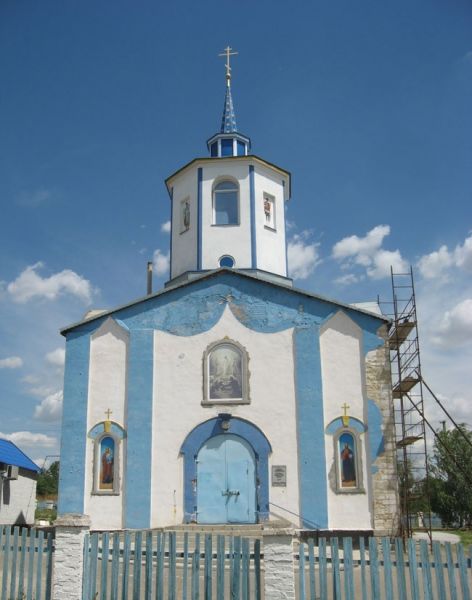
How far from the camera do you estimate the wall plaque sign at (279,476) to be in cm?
1608

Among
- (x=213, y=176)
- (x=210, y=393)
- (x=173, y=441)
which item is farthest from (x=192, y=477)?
(x=213, y=176)

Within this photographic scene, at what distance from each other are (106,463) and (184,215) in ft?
27.3

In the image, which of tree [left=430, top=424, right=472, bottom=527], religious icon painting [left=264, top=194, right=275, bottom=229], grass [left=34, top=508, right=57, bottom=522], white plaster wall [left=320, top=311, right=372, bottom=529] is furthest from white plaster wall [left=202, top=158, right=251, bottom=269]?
grass [left=34, top=508, right=57, bottom=522]

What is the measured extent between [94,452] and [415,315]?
380 inches

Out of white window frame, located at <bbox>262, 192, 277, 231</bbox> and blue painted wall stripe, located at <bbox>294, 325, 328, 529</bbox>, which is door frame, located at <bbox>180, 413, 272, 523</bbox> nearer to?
blue painted wall stripe, located at <bbox>294, 325, 328, 529</bbox>

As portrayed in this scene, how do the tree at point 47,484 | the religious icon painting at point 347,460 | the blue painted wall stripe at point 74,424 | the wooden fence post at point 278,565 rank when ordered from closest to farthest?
the wooden fence post at point 278,565, the religious icon painting at point 347,460, the blue painted wall stripe at point 74,424, the tree at point 47,484

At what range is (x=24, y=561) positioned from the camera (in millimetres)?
9031

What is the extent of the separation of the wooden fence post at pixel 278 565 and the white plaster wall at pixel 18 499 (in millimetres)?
17126

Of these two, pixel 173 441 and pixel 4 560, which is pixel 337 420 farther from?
pixel 4 560

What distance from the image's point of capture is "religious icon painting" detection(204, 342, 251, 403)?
16844mm

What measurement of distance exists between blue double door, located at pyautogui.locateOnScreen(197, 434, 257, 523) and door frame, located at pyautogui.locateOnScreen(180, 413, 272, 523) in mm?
113

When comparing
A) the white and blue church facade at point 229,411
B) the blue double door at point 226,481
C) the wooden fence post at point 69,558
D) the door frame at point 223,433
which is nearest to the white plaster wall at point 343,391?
the white and blue church facade at point 229,411

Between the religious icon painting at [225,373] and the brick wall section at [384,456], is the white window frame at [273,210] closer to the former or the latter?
the religious icon painting at [225,373]

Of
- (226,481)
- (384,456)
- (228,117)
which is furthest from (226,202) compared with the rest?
(384,456)
